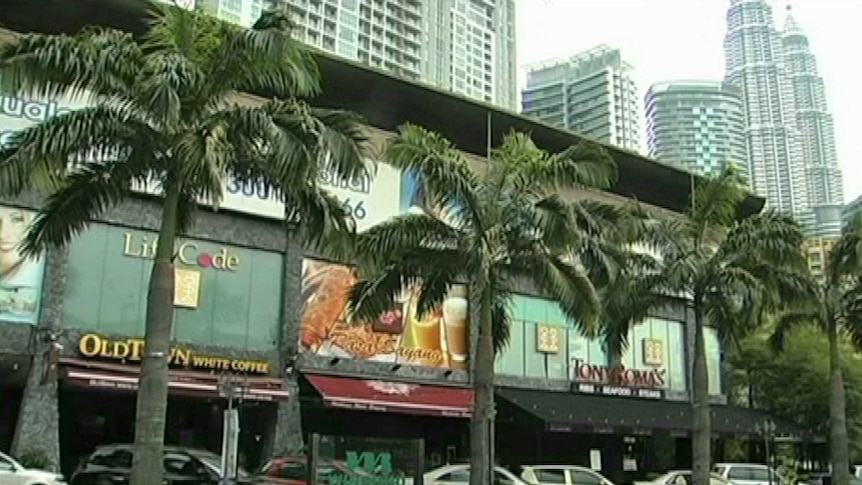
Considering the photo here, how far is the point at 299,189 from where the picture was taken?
→ 15.5m

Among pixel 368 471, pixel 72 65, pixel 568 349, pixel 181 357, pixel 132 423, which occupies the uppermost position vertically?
pixel 72 65

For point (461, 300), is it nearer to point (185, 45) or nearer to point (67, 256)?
point (67, 256)

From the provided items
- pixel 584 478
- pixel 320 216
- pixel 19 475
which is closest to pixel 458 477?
pixel 584 478

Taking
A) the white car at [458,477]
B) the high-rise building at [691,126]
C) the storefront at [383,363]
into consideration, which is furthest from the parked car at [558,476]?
the high-rise building at [691,126]

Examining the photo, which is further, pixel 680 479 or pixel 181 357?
pixel 680 479

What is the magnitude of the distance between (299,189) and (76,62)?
3.90m

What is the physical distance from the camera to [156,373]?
1405cm

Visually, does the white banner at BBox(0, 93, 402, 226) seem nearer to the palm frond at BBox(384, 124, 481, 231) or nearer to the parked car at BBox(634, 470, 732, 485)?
the palm frond at BBox(384, 124, 481, 231)

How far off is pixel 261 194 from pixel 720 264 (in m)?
12.5

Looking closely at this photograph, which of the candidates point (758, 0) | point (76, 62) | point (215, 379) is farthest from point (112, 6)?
point (758, 0)

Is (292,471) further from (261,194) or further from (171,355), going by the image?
(261,194)

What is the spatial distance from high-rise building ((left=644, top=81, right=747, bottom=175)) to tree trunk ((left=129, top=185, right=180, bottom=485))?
29.2m

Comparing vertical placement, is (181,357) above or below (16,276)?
below

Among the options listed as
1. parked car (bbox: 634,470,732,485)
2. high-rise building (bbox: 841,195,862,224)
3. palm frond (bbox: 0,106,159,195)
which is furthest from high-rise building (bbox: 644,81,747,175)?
palm frond (bbox: 0,106,159,195)
